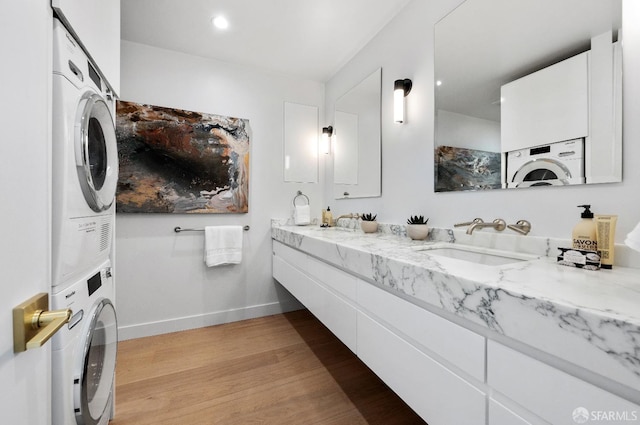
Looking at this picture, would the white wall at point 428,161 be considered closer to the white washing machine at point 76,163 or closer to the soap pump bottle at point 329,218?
the soap pump bottle at point 329,218

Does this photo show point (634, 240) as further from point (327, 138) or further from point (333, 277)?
point (327, 138)

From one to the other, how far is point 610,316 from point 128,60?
3136 millimetres

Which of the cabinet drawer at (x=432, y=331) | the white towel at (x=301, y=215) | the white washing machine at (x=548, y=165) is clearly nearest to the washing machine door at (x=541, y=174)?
the white washing machine at (x=548, y=165)

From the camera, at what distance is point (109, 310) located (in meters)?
1.24

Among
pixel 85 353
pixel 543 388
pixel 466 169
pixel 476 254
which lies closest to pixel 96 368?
pixel 85 353

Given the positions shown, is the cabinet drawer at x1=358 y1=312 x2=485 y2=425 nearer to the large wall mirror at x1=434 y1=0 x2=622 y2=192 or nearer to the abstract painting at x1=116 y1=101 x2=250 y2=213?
the large wall mirror at x1=434 y1=0 x2=622 y2=192

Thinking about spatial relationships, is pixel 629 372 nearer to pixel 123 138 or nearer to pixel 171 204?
pixel 171 204

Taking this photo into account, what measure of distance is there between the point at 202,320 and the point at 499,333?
2489mm

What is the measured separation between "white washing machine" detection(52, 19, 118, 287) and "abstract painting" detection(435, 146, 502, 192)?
1.74 metres

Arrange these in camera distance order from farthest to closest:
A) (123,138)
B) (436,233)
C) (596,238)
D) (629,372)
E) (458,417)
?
(123,138) < (436,233) < (596,238) < (458,417) < (629,372)

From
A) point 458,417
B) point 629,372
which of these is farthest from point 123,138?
point 629,372

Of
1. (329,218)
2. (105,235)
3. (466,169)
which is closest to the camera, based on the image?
(105,235)

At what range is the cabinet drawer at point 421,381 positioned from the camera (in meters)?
0.73

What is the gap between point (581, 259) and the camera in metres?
0.90
